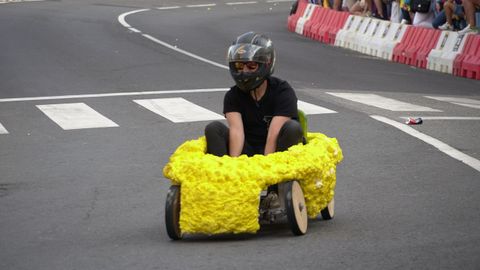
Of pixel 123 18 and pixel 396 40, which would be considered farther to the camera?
pixel 123 18

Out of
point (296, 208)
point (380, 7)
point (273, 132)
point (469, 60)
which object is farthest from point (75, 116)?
point (380, 7)

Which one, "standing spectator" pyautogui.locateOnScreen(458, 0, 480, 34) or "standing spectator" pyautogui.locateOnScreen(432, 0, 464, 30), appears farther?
"standing spectator" pyautogui.locateOnScreen(432, 0, 464, 30)

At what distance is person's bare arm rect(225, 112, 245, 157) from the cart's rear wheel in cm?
82

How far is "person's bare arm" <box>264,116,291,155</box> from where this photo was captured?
948 centimetres

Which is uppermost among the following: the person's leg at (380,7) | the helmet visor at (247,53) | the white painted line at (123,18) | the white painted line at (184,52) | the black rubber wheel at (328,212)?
A: the helmet visor at (247,53)

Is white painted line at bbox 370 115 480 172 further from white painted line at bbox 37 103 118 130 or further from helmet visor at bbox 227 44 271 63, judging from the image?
white painted line at bbox 37 103 118 130

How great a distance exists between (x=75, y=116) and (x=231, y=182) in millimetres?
7932

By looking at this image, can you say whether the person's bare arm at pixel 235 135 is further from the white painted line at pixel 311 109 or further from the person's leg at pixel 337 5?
the person's leg at pixel 337 5

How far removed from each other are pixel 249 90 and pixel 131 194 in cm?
180

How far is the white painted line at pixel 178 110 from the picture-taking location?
15922 millimetres

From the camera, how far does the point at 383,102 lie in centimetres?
1777

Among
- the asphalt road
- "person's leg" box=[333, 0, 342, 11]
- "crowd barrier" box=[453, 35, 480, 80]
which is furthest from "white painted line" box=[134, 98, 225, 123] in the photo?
"person's leg" box=[333, 0, 342, 11]

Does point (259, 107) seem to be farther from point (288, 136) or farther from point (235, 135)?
point (288, 136)

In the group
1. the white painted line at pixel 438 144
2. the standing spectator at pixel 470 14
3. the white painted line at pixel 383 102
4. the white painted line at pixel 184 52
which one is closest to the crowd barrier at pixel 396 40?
the standing spectator at pixel 470 14
